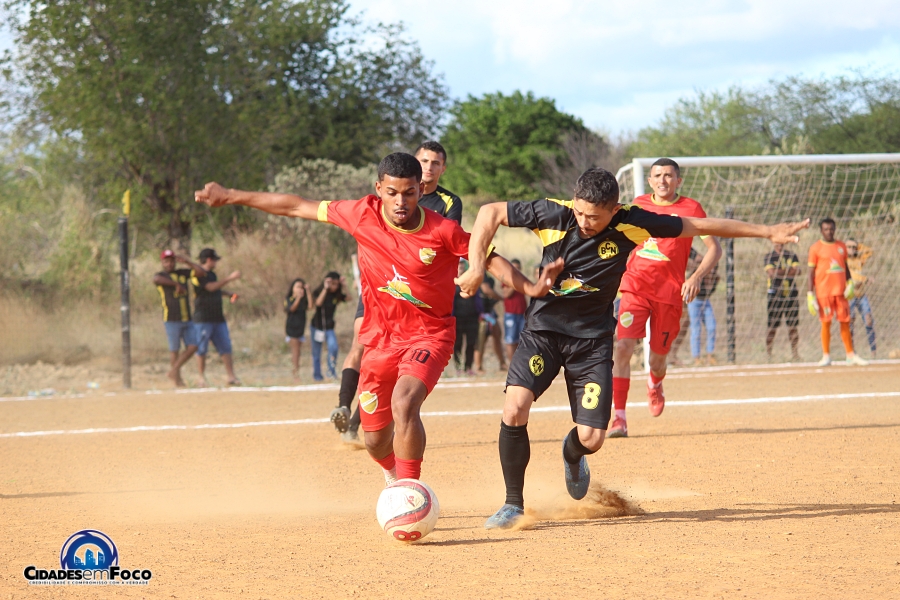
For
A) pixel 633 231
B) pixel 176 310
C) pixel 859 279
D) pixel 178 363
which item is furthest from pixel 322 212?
pixel 859 279

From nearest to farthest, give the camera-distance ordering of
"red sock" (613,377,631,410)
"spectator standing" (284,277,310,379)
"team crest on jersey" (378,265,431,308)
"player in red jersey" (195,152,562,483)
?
"player in red jersey" (195,152,562,483), "team crest on jersey" (378,265,431,308), "red sock" (613,377,631,410), "spectator standing" (284,277,310,379)

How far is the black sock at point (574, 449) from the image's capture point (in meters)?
5.46

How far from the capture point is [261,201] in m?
5.43

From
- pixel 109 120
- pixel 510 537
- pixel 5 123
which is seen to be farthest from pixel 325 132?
pixel 510 537

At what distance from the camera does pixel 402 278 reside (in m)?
5.37

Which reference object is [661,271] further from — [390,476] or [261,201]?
[261,201]

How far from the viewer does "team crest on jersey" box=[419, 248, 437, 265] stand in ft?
17.5

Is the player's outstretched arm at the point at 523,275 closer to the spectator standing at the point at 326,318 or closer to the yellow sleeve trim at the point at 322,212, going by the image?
the yellow sleeve trim at the point at 322,212

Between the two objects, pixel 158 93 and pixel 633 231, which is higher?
pixel 158 93

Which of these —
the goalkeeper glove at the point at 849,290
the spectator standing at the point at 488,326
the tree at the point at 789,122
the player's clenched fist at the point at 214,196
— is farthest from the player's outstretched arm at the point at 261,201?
the tree at the point at 789,122

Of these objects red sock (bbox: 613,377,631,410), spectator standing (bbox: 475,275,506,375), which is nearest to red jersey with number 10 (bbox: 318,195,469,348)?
red sock (bbox: 613,377,631,410)

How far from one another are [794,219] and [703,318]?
254 cm

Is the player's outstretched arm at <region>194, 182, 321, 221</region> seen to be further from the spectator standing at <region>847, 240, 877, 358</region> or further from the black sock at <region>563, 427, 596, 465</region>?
the spectator standing at <region>847, 240, 877, 358</region>

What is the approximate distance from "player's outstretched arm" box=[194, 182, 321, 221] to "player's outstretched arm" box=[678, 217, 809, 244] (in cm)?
206
